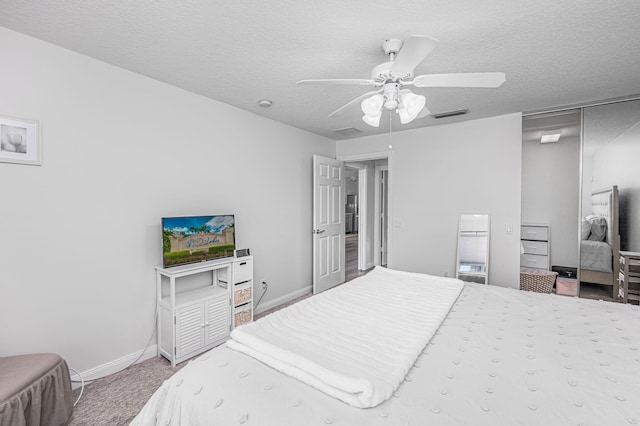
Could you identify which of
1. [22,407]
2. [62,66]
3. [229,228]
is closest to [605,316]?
[229,228]

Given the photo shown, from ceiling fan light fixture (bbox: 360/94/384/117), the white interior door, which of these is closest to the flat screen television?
the white interior door

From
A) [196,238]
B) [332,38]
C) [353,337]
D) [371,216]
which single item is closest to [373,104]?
[332,38]

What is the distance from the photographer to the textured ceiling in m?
1.63

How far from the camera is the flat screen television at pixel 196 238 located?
2.55 meters

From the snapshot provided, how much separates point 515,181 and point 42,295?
4653 millimetres

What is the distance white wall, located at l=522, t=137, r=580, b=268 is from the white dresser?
0.16ft

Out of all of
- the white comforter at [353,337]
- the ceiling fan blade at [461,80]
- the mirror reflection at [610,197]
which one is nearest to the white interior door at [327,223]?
A: the white comforter at [353,337]

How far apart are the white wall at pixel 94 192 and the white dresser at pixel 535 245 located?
3.50 metres

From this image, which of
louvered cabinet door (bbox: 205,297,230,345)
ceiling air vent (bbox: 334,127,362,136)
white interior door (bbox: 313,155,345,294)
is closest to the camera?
louvered cabinet door (bbox: 205,297,230,345)

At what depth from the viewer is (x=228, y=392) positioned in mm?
1125

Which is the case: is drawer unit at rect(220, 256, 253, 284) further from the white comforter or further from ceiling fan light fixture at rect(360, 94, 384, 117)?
ceiling fan light fixture at rect(360, 94, 384, 117)

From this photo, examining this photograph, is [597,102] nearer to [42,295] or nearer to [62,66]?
Result: [62,66]

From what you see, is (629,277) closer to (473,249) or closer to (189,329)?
(473,249)

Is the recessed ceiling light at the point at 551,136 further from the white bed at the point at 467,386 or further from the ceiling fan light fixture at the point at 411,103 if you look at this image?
the ceiling fan light fixture at the point at 411,103
